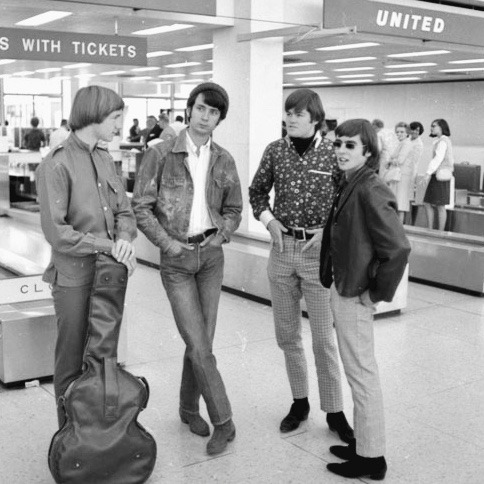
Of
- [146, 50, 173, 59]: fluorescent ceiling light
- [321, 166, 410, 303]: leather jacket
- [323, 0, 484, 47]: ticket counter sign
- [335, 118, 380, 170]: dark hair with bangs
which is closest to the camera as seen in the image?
[321, 166, 410, 303]: leather jacket

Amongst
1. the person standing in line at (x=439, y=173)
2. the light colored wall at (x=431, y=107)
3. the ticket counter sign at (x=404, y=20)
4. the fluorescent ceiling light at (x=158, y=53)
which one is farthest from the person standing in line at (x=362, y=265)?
the light colored wall at (x=431, y=107)

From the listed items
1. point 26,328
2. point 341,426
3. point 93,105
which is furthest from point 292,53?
point 93,105

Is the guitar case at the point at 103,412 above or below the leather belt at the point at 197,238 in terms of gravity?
below

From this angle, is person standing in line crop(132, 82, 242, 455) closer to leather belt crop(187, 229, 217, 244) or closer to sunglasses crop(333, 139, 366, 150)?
leather belt crop(187, 229, 217, 244)

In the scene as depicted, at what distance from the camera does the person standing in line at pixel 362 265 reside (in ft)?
9.92

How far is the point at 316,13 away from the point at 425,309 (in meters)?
4.03

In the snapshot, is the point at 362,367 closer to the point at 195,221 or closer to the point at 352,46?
the point at 195,221

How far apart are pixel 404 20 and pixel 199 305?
221 inches

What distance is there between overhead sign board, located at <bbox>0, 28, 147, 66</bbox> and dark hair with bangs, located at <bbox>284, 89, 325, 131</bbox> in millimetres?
3373

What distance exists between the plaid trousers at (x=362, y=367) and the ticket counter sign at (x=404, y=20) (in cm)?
493

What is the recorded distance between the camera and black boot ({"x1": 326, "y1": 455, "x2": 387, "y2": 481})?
3.22 metres

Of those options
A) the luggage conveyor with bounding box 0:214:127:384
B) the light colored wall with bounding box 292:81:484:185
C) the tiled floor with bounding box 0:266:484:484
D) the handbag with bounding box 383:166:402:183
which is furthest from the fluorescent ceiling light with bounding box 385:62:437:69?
the luggage conveyor with bounding box 0:214:127:384

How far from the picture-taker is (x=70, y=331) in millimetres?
3059

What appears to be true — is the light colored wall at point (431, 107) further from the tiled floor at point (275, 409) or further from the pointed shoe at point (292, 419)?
the pointed shoe at point (292, 419)
